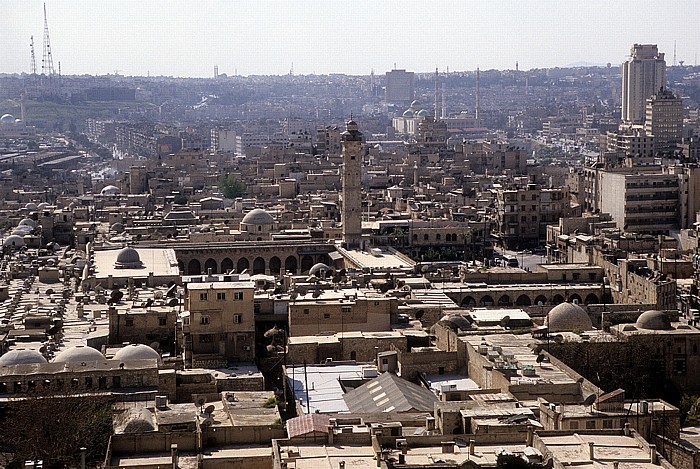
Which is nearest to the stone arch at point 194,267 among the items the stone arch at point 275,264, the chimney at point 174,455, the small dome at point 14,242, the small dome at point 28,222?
the stone arch at point 275,264

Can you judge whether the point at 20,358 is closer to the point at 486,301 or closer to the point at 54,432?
the point at 54,432

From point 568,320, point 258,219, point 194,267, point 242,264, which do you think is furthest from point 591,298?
point 258,219

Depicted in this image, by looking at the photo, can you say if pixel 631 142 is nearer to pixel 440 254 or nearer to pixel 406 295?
pixel 440 254

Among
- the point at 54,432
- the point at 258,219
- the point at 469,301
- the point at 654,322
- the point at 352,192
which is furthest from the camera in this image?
the point at 258,219

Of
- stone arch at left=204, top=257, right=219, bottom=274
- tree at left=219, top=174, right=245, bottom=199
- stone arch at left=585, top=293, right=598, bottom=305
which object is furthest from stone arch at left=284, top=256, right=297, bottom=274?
tree at left=219, top=174, right=245, bottom=199

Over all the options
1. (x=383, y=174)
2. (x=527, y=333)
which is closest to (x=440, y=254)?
(x=527, y=333)

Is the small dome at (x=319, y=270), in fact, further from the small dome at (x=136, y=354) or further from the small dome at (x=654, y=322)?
the small dome at (x=136, y=354)

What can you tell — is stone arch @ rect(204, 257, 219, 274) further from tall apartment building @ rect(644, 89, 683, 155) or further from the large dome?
tall apartment building @ rect(644, 89, 683, 155)
